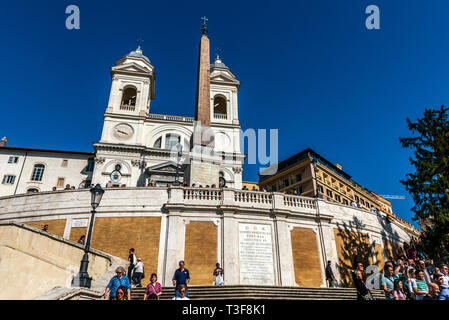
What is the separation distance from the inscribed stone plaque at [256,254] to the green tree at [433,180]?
26.9 feet

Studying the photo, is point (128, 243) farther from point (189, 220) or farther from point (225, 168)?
point (225, 168)

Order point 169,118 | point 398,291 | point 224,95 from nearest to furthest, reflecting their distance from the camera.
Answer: point 398,291 → point 169,118 → point 224,95

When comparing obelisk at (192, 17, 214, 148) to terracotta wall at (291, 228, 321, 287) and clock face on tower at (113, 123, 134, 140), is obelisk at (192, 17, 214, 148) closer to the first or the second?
terracotta wall at (291, 228, 321, 287)

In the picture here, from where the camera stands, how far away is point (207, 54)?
2738 centimetres

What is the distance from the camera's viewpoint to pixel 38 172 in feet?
121

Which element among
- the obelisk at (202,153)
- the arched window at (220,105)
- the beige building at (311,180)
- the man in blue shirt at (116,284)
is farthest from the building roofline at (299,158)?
the man in blue shirt at (116,284)

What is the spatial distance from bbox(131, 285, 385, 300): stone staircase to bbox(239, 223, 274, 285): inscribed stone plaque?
387 centimetres

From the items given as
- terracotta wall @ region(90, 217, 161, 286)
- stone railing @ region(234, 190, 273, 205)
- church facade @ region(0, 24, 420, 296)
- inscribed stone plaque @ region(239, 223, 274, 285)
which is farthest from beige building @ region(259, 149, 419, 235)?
terracotta wall @ region(90, 217, 161, 286)

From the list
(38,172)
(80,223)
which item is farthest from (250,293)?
(38,172)

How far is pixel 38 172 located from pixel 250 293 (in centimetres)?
3535

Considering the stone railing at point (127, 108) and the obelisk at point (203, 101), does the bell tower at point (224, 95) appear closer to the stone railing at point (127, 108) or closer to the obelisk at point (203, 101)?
the stone railing at point (127, 108)

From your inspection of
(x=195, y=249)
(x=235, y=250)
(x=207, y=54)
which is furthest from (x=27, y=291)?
(x=207, y=54)

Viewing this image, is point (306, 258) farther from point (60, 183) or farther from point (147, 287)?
point (60, 183)

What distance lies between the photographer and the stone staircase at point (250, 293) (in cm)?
955
